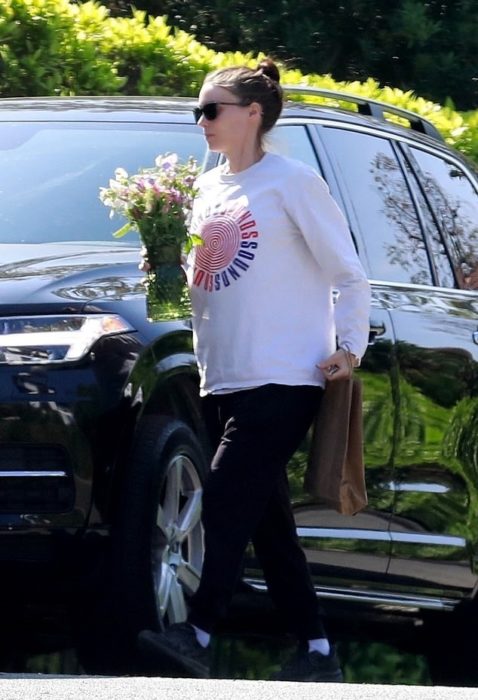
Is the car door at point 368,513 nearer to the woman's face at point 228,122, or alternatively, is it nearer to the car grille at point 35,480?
the woman's face at point 228,122

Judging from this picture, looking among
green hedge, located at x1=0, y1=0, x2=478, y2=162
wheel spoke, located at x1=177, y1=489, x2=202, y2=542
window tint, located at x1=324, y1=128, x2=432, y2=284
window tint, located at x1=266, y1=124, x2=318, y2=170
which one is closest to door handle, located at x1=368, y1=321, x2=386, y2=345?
window tint, located at x1=324, y1=128, x2=432, y2=284

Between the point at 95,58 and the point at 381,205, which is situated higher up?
the point at 95,58

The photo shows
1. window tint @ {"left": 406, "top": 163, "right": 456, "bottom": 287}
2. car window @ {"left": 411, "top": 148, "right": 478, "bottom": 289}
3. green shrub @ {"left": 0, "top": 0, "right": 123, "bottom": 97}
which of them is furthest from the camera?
green shrub @ {"left": 0, "top": 0, "right": 123, "bottom": 97}

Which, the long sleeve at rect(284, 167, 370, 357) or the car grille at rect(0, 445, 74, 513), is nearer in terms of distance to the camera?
the car grille at rect(0, 445, 74, 513)

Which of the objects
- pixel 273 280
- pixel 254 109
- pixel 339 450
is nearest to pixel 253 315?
pixel 273 280

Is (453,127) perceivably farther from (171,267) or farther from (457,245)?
(171,267)

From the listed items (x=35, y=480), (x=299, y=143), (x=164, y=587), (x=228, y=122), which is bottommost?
(x=164, y=587)

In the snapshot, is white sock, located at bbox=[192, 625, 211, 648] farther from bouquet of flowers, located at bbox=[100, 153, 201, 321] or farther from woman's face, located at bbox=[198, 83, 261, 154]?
woman's face, located at bbox=[198, 83, 261, 154]

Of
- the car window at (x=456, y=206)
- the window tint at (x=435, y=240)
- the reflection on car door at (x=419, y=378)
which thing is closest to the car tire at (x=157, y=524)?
the reflection on car door at (x=419, y=378)

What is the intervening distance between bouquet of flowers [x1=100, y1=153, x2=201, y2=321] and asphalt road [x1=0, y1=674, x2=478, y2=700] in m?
1.06

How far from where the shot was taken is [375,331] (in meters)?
5.55

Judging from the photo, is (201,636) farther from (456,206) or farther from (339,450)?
(456,206)

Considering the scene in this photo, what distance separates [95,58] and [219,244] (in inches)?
193

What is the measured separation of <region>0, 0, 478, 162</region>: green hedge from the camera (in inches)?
353
